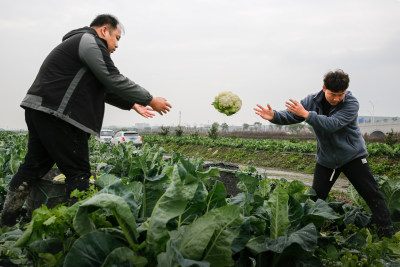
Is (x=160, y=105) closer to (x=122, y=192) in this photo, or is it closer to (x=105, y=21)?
(x=105, y=21)

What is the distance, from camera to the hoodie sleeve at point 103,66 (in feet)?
8.29

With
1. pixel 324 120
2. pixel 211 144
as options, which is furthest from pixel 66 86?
pixel 211 144

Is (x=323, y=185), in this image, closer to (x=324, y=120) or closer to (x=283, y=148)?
(x=324, y=120)

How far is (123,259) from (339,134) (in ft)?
9.16

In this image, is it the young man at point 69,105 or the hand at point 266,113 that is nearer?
the young man at point 69,105

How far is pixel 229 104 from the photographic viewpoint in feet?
13.4

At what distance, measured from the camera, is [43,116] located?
98.4 inches

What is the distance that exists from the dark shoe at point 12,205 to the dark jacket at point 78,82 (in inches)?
32.0

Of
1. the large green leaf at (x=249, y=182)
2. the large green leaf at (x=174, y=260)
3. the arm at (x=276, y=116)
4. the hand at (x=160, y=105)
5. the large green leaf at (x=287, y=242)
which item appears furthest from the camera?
the arm at (x=276, y=116)

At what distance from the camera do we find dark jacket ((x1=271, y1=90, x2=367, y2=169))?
9.93ft

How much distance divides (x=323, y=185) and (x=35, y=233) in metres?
2.93

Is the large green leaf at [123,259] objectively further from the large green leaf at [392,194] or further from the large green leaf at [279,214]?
the large green leaf at [392,194]

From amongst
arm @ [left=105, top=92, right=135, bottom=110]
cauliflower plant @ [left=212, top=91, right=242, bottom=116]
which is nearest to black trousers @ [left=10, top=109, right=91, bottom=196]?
arm @ [left=105, top=92, right=135, bottom=110]

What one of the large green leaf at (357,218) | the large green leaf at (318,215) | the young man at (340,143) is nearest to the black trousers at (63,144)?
the large green leaf at (318,215)
